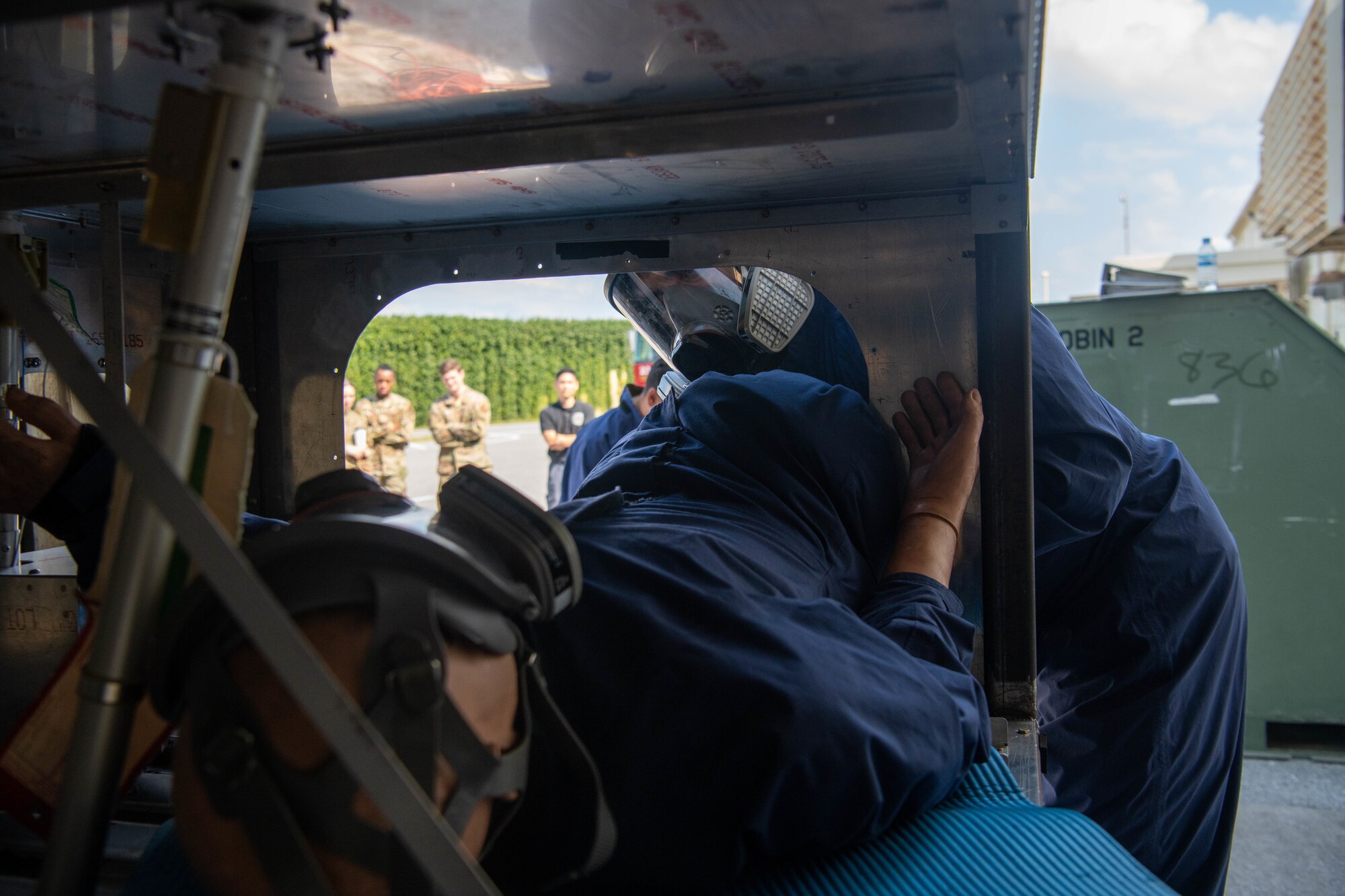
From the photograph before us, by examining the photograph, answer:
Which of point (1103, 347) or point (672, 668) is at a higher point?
point (1103, 347)

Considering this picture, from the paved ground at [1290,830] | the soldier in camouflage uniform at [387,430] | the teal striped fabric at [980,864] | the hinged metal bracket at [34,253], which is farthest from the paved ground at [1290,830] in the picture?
the soldier in camouflage uniform at [387,430]

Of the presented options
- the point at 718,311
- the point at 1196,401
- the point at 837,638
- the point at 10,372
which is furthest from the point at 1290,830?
the point at 10,372

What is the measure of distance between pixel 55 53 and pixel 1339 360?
4465 mm

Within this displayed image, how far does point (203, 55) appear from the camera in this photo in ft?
4.04

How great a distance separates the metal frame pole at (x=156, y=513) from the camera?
2.74 feet

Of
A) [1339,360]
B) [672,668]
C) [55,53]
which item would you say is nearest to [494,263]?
[55,53]

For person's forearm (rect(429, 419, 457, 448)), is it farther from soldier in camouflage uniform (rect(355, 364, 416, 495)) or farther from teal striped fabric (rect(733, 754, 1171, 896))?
teal striped fabric (rect(733, 754, 1171, 896))

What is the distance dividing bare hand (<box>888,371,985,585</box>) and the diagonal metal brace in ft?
3.80

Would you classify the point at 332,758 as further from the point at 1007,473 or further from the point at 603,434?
the point at 603,434

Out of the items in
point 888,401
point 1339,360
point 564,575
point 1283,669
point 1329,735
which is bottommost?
point 1329,735

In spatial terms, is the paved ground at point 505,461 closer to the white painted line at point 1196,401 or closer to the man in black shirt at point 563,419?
the man in black shirt at point 563,419

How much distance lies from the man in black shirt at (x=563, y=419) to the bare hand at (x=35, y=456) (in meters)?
6.90

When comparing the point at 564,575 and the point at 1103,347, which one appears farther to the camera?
the point at 1103,347

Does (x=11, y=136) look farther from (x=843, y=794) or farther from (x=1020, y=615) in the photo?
(x=1020, y=615)
